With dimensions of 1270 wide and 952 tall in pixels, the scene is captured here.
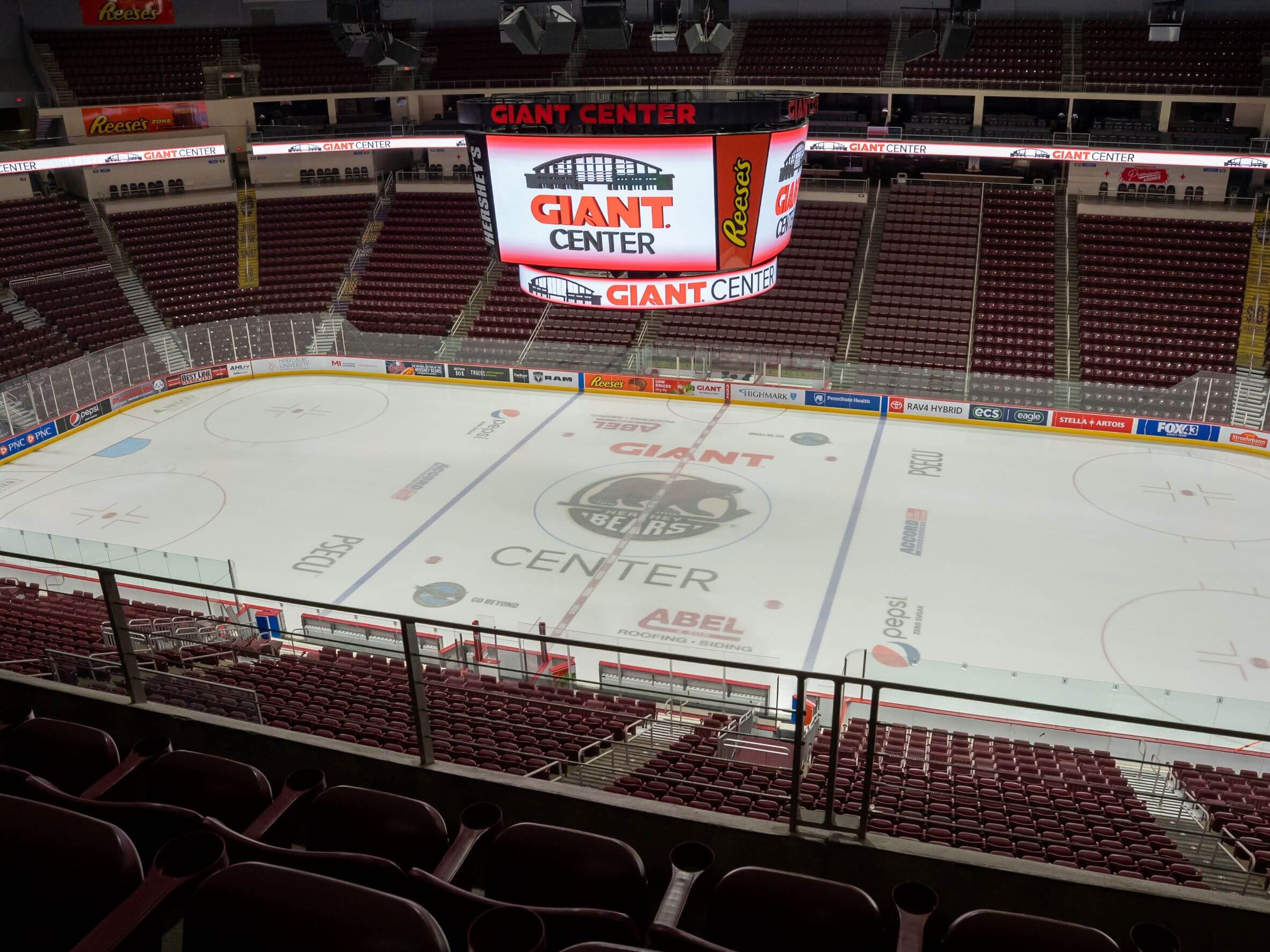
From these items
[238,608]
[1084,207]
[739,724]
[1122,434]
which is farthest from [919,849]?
[1084,207]

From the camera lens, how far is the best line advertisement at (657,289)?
16.4 meters

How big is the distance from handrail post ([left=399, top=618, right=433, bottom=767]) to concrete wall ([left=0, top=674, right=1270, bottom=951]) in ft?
0.30

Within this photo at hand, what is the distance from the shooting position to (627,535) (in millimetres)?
21016

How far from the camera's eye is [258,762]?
527 cm

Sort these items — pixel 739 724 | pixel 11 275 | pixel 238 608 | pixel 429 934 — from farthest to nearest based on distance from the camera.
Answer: pixel 11 275 → pixel 238 608 → pixel 739 724 → pixel 429 934

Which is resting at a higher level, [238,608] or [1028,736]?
[238,608]

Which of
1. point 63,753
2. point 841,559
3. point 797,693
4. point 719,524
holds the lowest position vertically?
point 841,559

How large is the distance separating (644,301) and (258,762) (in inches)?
483

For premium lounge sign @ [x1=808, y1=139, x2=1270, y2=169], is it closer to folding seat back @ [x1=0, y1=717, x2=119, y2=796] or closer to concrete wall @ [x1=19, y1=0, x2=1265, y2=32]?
concrete wall @ [x1=19, y1=0, x2=1265, y2=32]

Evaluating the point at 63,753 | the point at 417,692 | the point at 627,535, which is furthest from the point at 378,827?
the point at 627,535

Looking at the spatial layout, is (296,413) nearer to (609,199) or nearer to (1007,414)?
(609,199)

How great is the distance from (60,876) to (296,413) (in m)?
27.5

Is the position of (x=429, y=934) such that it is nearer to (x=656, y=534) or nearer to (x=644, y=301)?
(x=644, y=301)

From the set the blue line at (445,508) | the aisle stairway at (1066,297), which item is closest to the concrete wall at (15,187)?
the blue line at (445,508)
